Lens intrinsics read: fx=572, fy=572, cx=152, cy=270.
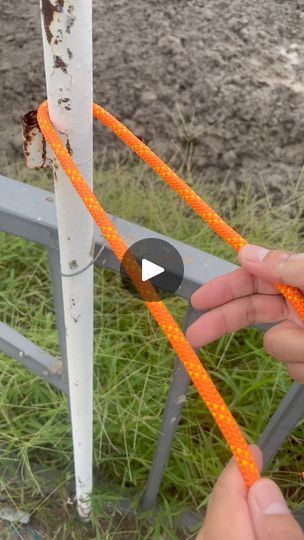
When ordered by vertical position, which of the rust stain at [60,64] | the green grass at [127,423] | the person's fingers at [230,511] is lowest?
the green grass at [127,423]

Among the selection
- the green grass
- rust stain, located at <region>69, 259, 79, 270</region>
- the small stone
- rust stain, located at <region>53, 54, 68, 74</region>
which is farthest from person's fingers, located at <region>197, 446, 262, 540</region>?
the small stone

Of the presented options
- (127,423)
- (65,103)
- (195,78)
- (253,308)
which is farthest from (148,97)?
(65,103)

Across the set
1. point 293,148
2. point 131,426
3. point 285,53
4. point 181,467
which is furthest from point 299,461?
point 285,53

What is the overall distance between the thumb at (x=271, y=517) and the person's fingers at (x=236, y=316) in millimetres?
229

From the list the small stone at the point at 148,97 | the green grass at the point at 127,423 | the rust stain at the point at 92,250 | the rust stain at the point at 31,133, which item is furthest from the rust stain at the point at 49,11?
the small stone at the point at 148,97

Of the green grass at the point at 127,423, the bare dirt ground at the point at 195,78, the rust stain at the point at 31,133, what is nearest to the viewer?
the rust stain at the point at 31,133

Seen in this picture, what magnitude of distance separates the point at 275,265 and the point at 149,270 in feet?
0.47

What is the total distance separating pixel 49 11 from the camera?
0.46 m

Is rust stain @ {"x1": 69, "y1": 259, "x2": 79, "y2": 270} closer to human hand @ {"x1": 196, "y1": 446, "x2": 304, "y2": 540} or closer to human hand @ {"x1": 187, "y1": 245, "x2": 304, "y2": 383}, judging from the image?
human hand @ {"x1": 187, "y1": 245, "x2": 304, "y2": 383}

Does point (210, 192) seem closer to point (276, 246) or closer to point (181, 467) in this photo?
point (276, 246)

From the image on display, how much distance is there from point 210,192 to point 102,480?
866mm

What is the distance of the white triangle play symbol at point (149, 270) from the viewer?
66cm

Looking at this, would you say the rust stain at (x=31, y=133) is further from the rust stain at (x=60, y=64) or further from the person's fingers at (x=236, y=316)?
the person's fingers at (x=236, y=316)

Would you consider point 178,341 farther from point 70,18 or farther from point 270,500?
point 70,18
